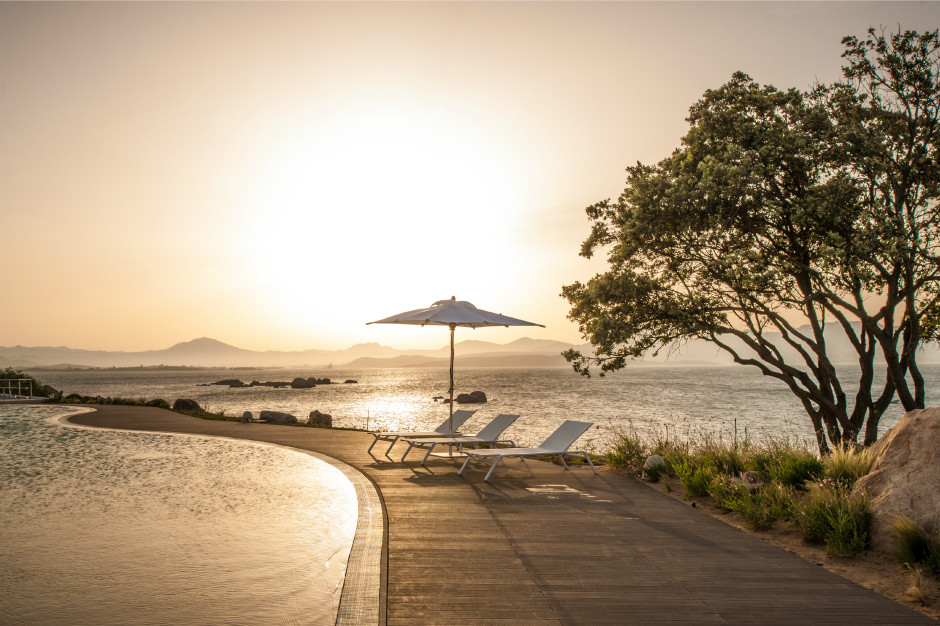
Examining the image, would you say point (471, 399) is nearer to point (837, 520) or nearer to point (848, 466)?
point (848, 466)

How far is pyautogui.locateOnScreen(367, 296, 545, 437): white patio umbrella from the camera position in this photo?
9.53 m

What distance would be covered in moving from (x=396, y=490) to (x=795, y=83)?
10529mm

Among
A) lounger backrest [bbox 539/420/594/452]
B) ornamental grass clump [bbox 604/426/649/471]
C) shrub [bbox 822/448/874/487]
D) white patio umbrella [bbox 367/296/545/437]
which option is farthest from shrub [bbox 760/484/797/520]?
white patio umbrella [bbox 367/296/545/437]

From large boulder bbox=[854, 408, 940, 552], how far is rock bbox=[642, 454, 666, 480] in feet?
8.88

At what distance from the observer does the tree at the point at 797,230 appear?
10375 millimetres

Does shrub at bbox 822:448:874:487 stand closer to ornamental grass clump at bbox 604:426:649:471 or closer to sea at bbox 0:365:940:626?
sea at bbox 0:365:940:626

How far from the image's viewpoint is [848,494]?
204 inches

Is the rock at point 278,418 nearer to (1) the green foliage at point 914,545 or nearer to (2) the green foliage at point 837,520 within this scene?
(2) the green foliage at point 837,520

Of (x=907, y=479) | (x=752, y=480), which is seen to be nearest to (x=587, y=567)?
(x=907, y=479)

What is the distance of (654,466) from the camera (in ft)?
25.4

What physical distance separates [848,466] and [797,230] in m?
7.05

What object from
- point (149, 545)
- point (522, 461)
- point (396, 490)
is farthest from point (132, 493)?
point (522, 461)

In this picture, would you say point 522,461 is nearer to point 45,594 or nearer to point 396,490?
point 396,490

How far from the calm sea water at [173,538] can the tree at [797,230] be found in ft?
22.4
